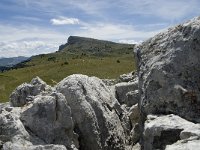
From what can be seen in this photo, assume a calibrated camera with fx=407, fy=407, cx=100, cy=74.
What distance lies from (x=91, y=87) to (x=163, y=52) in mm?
4306

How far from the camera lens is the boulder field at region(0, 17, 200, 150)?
637 inches

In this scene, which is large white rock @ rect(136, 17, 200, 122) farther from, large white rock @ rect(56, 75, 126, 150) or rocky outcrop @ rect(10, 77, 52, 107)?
rocky outcrop @ rect(10, 77, 52, 107)

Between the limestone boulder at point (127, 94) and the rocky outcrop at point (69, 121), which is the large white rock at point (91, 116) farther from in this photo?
the limestone boulder at point (127, 94)

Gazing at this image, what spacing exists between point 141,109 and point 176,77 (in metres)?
2.28

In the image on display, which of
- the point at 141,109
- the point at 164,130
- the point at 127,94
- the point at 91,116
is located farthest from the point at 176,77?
the point at 127,94

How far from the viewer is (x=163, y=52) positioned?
18.8 meters

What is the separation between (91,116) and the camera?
755 inches

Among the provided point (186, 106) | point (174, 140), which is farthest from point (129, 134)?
point (174, 140)

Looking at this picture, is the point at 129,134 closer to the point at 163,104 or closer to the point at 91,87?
the point at 91,87

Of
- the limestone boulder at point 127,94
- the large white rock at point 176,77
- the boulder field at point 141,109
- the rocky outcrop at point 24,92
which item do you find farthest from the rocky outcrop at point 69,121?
the rocky outcrop at point 24,92

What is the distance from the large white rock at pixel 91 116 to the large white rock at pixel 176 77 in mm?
2347

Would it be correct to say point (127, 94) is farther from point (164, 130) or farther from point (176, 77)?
point (164, 130)

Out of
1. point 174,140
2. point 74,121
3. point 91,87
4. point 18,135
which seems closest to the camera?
point 174,140

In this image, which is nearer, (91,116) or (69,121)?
(69,121)
